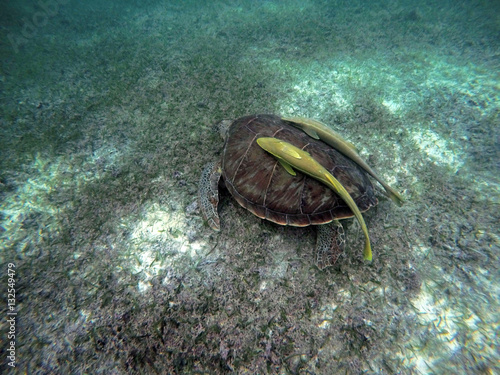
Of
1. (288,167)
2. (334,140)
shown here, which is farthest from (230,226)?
(334,140)

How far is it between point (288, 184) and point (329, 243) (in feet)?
2.76

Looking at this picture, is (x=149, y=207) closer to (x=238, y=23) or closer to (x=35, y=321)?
(x=35, y=321)

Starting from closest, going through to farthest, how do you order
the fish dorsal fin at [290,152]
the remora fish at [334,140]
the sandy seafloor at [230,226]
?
the sandy seafloor at [230,226] → the fish dorsal fin at [290,152] → the remora fish at [334,140]

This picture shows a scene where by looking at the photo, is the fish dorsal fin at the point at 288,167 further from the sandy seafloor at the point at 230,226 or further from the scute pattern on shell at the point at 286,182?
the sandy seafloor at the point at 230,226

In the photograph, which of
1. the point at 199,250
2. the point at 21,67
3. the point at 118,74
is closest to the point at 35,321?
the point at 199,250

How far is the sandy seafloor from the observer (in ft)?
5.99

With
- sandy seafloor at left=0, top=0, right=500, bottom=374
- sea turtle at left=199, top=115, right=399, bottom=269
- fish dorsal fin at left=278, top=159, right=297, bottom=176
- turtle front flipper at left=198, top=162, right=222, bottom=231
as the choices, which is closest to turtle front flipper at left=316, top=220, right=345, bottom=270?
sea turtle at left=199, top=115, right=399, bottom=269

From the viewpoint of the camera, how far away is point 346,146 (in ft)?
8.63

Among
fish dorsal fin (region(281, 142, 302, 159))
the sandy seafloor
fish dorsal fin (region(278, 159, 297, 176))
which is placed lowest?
the sandy seafloor

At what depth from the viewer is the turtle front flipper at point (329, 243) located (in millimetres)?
2260

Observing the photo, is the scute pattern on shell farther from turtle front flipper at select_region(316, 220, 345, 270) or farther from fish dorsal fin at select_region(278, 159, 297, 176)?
turtle front flipper at select_region(316, 220, 345, 270)

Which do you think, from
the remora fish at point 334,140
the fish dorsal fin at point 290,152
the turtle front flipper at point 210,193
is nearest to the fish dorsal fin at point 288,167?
the fish dorsal fin at point 290,152

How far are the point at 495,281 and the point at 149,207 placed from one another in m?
4.10

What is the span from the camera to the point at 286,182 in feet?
7.98
